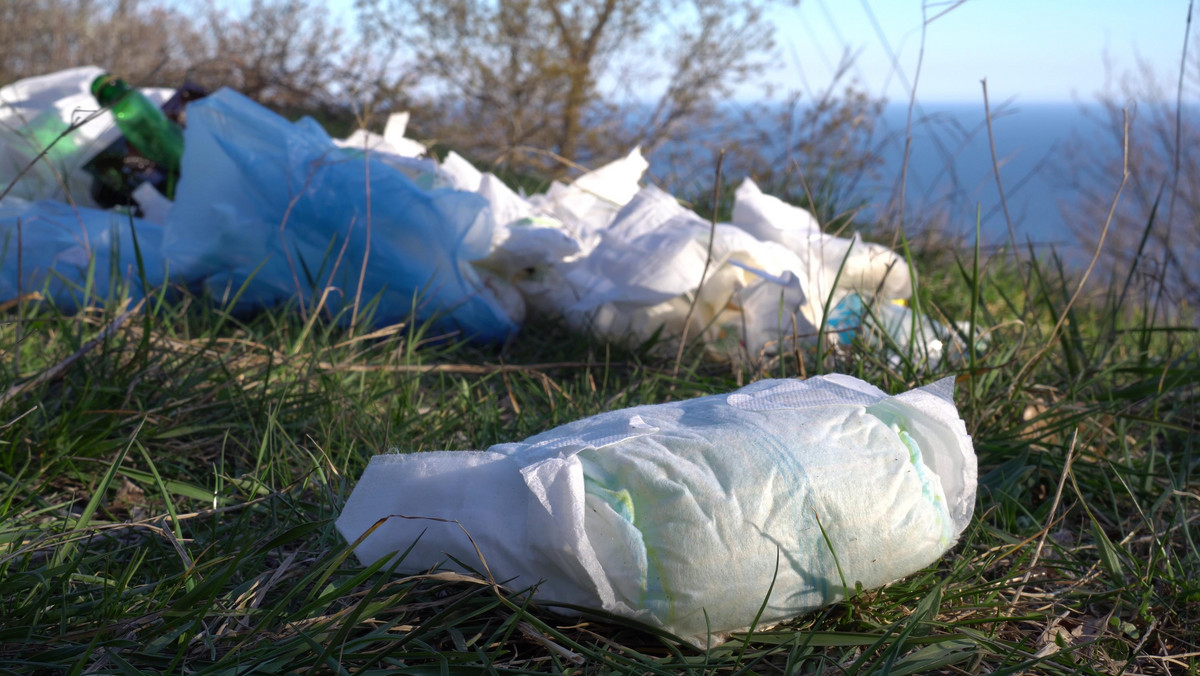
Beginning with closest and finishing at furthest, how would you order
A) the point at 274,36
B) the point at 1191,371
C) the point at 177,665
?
the point at 177,665 < the point at 1191,371 < the point at 274,36

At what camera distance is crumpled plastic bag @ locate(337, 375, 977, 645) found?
80cm

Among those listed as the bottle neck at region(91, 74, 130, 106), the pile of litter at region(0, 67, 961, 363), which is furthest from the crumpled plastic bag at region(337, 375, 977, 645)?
the bottle neck at region(91, 74, 130, 106)

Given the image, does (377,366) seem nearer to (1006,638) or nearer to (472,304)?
(472,304)

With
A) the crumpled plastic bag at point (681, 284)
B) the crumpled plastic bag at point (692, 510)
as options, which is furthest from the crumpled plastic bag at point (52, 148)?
the crumpled plastic bag at point (692, 510)

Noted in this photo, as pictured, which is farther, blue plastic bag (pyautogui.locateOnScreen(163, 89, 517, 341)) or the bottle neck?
the bottle neck

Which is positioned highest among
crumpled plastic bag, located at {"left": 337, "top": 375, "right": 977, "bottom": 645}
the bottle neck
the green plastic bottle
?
the bottle neck

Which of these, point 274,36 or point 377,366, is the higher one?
point 274,36

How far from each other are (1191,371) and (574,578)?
4.30 feet

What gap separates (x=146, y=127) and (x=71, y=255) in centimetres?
69

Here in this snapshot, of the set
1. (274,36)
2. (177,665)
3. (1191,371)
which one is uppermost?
(274,36)

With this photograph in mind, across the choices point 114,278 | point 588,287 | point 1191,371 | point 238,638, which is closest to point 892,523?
point 238,638

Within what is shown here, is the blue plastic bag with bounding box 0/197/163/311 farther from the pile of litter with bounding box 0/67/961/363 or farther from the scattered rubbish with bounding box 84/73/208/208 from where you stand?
the scattered rubbish with bounding box 84/73/208/208

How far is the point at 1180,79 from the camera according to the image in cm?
156

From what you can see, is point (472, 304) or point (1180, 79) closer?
point (1180, 79)
